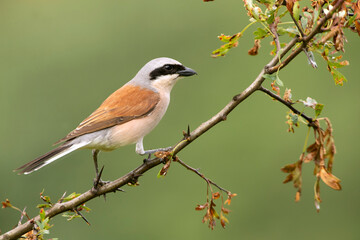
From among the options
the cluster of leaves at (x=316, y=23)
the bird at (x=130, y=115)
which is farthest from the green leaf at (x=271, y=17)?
the bird at (x=130, y=115)

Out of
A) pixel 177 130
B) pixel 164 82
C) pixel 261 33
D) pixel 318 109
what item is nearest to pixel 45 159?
pixel 164 82

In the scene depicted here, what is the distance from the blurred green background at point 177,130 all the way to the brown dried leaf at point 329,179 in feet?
14.1

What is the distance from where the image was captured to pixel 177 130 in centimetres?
646

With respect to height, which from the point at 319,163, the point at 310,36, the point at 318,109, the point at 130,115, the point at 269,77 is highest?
the point at 310,36

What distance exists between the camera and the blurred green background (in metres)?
6.32

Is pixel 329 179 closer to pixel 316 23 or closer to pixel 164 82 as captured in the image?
pixel 316 23

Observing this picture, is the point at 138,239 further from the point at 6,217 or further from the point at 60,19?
the point at 60,19

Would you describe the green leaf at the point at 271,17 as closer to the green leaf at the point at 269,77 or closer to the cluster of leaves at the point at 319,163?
the green leaf at the point at 269,77

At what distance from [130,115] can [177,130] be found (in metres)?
2.45

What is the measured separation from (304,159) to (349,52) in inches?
248

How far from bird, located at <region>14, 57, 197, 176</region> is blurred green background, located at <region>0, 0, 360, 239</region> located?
2.14 m

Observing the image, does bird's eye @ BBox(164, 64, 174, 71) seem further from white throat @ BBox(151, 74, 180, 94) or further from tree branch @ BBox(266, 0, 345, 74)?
tree branch @ BBox(266, 0, 345, 74)

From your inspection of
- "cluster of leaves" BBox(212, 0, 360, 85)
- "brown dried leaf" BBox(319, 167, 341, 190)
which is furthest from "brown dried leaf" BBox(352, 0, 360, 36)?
"brown dried leaf" BBox(319, 167, 341, 190)

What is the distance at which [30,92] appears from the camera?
6.98m
